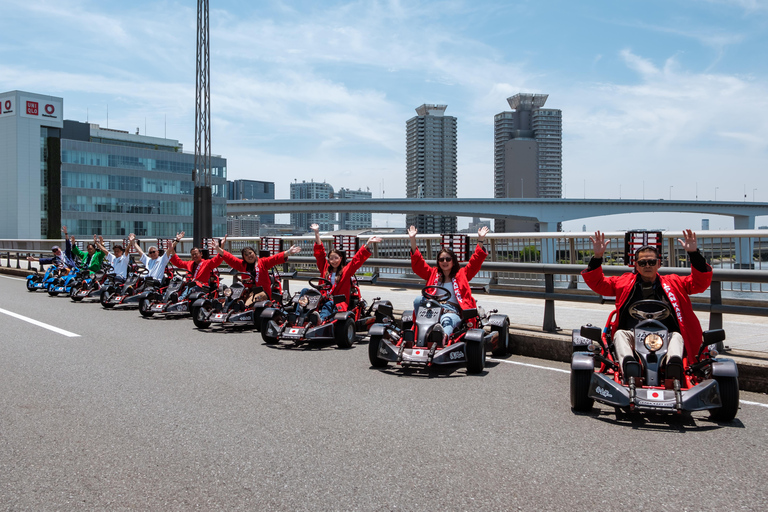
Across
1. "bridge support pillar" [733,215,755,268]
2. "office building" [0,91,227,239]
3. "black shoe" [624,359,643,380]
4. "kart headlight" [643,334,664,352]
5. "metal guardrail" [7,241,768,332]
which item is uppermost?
"office building" [0,91,227,239]

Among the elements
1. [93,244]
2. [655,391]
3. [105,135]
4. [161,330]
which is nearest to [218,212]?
[105,135]

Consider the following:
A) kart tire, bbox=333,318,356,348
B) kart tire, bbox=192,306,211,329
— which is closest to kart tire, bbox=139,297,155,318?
kart tire, bbox=192,306,211,329

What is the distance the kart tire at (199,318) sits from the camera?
A: 11.1 meters

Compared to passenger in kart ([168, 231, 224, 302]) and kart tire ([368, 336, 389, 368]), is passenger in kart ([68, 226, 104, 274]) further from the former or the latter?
kart tire ([368, 336, 389, 368])

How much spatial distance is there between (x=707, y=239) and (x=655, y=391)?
747cm

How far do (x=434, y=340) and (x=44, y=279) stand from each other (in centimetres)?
1542

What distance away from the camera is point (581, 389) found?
5.62 meters

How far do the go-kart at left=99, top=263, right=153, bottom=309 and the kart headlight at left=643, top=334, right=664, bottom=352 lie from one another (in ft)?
34.3

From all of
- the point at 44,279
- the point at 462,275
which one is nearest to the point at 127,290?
the point at 44,279

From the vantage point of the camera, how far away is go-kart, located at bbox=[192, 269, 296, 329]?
11039mm

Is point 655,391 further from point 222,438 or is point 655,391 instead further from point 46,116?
point 46,116

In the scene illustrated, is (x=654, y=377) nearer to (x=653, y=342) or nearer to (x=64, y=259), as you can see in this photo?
(x=653, y=342)

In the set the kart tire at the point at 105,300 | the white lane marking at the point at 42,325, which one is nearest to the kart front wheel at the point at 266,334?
the white lane marking at the point at 42,325

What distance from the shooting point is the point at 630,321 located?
20.1ft
